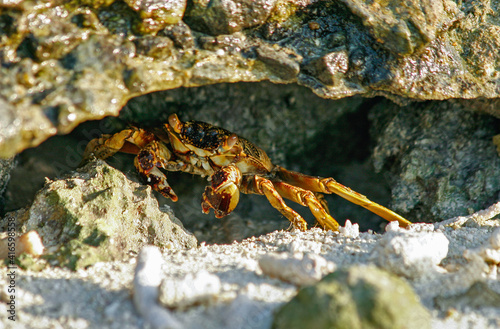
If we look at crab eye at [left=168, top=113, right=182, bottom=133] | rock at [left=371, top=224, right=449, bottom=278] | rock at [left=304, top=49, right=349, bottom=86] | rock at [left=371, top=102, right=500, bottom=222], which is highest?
rock at [left=304, top=49, right=349, bottom=86]

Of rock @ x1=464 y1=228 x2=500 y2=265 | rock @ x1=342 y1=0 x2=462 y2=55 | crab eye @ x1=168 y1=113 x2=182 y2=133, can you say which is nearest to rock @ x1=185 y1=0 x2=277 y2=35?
rock @ x1=342 y1=0 x2=462 y2=55

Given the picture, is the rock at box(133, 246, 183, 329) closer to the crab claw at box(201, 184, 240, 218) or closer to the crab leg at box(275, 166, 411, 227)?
the crab claw at box(201, 184, 240, 218)

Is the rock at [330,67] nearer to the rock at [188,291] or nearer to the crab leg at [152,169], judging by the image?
the crab leg at [152,169]

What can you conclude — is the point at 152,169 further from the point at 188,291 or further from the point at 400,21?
the point at 400,21

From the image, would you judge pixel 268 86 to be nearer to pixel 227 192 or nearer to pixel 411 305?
pixel 227 192

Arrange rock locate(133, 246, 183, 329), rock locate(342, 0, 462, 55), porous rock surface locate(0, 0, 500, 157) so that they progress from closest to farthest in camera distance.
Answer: rock locate(133, 246, 183, 329) → porous rock surface locate(0, 0, 500, 157) → rock locate(342, 0, 462, 55)

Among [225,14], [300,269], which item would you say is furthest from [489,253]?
[225,14]

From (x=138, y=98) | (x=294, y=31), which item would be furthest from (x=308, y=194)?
(x=138, y=98)
